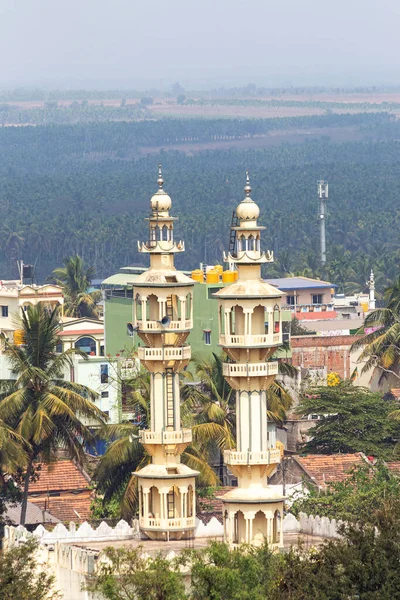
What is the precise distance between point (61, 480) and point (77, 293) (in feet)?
192

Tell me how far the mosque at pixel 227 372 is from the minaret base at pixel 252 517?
0.02 m

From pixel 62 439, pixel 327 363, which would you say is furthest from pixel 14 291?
pixel 62 439

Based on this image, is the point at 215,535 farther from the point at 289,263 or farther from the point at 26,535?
the point at 289,263

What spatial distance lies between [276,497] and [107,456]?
1222cm

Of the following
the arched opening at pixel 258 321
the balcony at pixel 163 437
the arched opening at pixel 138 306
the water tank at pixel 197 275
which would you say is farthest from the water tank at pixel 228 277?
the arched opening at pixel 258 321

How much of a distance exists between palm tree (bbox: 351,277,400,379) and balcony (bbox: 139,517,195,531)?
34424 millimetres

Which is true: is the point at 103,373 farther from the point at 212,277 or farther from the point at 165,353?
the point at 165,353

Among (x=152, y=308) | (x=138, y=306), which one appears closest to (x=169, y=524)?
(x=152, y=308)

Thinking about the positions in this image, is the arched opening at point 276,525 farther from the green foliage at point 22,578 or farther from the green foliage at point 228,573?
the green foliage at point 22,578

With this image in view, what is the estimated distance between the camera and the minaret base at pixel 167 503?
49.4 meters

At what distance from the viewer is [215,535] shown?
49.7 meters

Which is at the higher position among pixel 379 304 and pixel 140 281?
pixel 140 281

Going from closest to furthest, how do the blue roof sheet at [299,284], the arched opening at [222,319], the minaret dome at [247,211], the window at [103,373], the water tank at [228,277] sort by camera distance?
the arched opening at [222,319], the minaret dome at [247,211], the water tank at [228,277], the window at [103,373], the blue roof sheet at [299,284]

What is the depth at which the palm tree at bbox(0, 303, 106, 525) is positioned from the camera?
58.5m
